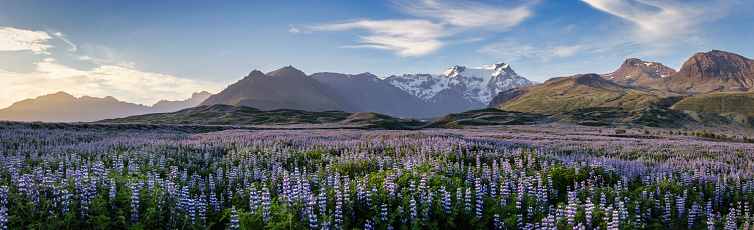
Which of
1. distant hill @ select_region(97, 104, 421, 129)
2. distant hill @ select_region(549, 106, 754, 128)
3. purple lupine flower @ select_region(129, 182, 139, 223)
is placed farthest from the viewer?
distant hill @ select_region(549, 106, 754, 128)

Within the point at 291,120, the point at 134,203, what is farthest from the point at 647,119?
the point at 134,203

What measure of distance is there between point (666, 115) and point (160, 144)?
117m

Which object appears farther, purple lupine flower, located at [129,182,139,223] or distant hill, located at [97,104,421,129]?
distant hill, located at [97,104,421,129]

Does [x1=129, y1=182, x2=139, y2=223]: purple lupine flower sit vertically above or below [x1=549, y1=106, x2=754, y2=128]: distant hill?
below

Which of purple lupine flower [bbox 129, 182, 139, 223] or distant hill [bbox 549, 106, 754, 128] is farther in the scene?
distant hill [bbox 549, 106, 754, 128]

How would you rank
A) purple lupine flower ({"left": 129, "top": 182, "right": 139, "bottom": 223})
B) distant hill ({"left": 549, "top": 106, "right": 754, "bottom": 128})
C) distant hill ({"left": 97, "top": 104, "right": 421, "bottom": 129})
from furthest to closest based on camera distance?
distant hill ({"left": 549, "top": 106, "right": 754, "bottom": 128}), distant hill ({"left": 97, "top": 104, "right": 421, "bottom": 129}), purple lupine flower ({"left": 129, "top": 182, "right": 139, "bottom": 223})

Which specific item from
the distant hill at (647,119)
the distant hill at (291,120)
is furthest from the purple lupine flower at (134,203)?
the distant hill at (647,119)

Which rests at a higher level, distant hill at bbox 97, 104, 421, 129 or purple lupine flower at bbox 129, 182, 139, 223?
distant hill at bbox 97, 104, 421, 129

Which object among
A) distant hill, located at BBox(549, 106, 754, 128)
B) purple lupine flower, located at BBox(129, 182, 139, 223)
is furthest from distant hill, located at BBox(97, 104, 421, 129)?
purple lupine flower, located at BBox(129, 182, 139, 223)

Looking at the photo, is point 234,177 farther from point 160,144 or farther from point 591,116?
point 591,116

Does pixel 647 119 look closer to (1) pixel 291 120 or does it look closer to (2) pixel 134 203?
(1) pixel 291 120

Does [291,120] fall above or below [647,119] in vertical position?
below

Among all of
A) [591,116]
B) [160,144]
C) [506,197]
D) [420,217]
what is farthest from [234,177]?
[591,116]

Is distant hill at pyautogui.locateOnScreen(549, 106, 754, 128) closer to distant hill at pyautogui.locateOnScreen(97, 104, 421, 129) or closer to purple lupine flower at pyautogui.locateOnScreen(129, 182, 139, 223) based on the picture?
distant hill at pyautogui.locateOnScreen(97, 104, 421, 129)
